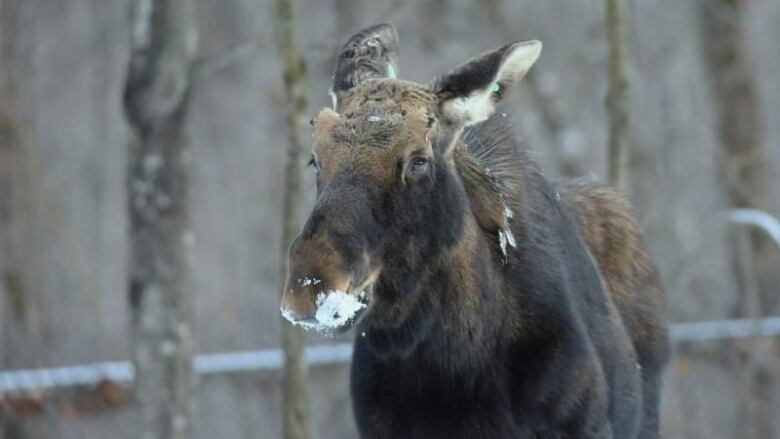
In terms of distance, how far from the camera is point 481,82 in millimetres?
5039

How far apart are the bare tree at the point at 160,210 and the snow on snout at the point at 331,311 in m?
3.98

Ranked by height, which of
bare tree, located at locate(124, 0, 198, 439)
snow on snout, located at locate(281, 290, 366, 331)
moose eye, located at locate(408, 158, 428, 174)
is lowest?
bare tree, located at locate(124, 0, 198, 439)

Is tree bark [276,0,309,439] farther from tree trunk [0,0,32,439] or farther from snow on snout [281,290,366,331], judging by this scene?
tree trunk [0,0,32,439]

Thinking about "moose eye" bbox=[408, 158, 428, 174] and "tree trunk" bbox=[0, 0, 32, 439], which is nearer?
"moose eye" bbox=[408, 158, 428, 174]

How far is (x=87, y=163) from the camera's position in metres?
20.8

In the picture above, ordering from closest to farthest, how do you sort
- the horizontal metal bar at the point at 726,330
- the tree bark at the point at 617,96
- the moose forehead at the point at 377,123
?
the moose forehead at the point at 377,123, the tree bark at the point at 617,96, the horizontal metal bar at the point at 726,330

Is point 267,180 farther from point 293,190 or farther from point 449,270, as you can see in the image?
point 449,270

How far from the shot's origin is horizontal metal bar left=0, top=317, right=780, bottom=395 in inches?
454

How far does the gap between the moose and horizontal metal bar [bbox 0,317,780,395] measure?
5484 millimetres

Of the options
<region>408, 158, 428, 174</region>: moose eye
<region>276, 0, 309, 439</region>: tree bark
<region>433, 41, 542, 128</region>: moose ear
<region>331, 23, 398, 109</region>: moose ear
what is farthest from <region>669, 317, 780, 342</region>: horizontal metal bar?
<region>408, 158, 428, 174</region>: moose eye

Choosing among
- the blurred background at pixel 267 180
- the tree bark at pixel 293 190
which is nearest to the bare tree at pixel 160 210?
the blurred background at pixel 267 180

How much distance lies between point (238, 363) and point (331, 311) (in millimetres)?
8698

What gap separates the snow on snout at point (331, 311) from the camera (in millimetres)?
4230

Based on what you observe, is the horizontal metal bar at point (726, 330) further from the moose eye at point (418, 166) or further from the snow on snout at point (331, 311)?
the snow on snout at point (331, 311)
